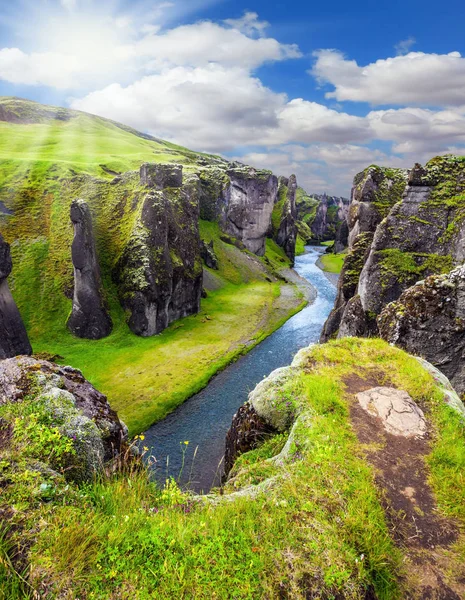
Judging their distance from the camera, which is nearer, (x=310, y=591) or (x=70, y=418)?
(x=310, y=591)

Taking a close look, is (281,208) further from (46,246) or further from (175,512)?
(175,512)

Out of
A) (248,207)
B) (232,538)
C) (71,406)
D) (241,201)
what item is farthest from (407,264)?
(248,207)

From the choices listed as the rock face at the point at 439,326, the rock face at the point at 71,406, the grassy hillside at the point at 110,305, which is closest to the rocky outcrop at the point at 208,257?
the grassy hillside at the point at 110,305

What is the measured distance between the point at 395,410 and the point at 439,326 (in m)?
12.0

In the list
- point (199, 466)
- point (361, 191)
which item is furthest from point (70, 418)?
point (361, 191)

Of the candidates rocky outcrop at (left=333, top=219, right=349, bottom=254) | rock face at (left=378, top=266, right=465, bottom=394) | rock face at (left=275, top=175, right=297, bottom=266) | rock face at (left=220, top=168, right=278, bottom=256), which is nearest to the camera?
rock face at (left=378, top=266, right=465, bottom=394)

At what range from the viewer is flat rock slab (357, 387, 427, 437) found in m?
11.4

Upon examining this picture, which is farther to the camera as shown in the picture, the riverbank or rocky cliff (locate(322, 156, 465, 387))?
the riverbank

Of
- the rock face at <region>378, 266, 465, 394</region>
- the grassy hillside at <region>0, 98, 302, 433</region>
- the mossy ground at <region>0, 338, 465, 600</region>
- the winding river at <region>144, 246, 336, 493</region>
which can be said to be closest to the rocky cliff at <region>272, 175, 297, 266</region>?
the grassy hillside at <region>0, 98, 302, 433</region>

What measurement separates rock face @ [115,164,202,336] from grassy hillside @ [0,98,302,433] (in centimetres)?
230

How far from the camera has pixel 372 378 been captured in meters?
14.4

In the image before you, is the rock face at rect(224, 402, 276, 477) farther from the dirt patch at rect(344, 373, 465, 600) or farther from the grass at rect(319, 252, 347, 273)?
the grass at rect(319, 252, 347, 273)

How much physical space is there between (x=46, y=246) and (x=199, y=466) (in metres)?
49.1

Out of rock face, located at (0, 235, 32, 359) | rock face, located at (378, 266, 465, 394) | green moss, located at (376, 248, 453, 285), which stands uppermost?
green moss, located at (376, 248, 453, 285)
